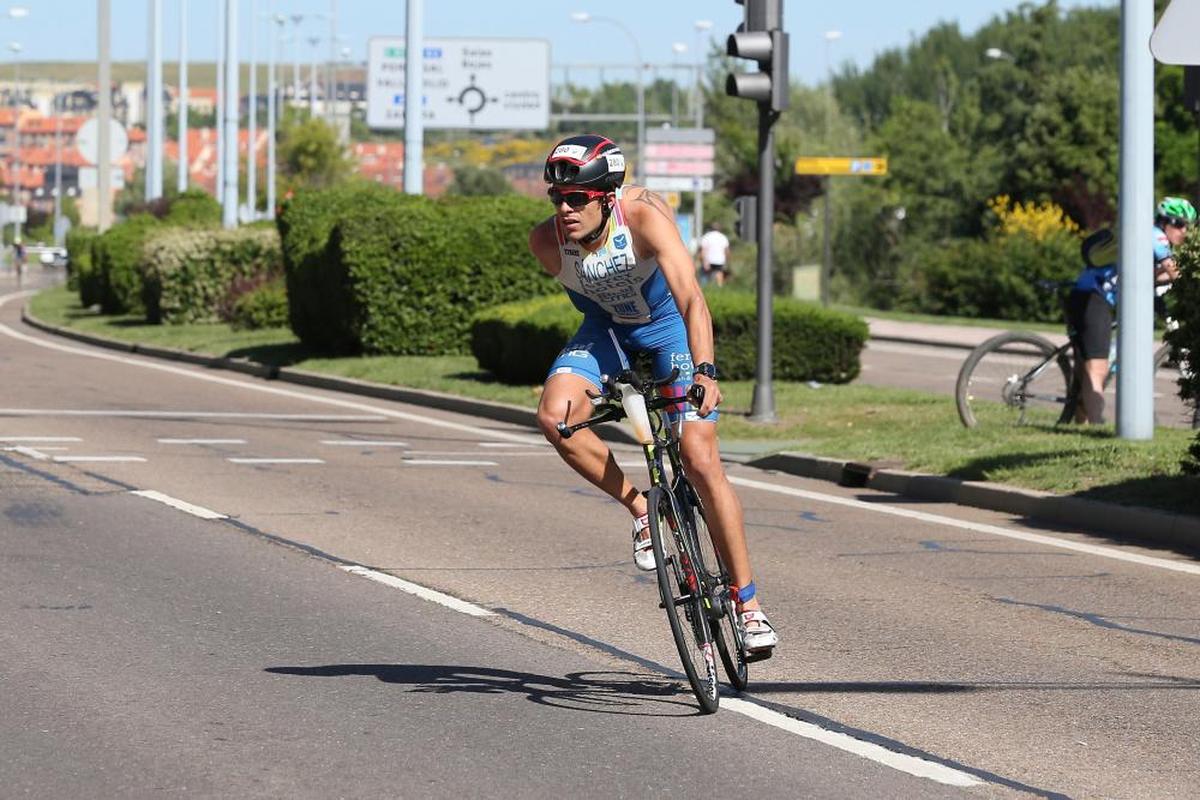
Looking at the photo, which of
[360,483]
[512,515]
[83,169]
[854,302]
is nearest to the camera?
[512,515]

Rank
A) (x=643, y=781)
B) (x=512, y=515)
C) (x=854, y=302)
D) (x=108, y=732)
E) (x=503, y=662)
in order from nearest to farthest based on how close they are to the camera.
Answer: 1. (x=643, y=781)
2. (x=108, y=732)
3. (x=503, y=662)
4. (x=512, y=515)
5. (x=854, y=302)

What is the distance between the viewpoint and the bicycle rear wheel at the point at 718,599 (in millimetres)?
7289

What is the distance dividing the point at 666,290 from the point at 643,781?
1.91 metres

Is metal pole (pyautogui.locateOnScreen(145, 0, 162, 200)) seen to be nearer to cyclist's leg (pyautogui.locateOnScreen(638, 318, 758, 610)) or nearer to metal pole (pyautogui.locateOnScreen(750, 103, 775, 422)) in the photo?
metal pole (pyautogui.locateOnScreen(750, 103, 775, 422))

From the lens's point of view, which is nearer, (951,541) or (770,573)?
(770,573)

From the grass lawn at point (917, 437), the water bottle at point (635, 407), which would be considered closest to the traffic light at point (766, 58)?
the grass lawn at point (917, 437)

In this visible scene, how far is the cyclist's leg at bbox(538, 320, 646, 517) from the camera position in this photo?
285 inches

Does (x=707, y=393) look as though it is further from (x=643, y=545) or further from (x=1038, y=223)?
(x=1038, y=223)

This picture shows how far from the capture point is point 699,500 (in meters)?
7.35

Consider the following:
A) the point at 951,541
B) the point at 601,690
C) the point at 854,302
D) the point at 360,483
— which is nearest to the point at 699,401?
the point at 601,690

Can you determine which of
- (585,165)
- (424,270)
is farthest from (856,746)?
(424,270)

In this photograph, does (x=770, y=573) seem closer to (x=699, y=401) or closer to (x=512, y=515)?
(x=512, y=515)

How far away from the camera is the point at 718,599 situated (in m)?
7.27

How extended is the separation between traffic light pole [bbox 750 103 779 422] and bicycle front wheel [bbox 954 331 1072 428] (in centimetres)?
222
